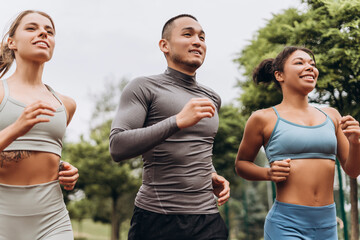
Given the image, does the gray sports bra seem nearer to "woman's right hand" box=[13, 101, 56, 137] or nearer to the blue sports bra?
"woman's right hand" box=[13, 101, 56, 137]

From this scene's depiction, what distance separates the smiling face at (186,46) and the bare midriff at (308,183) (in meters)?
1.12

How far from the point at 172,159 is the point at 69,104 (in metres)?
0.99

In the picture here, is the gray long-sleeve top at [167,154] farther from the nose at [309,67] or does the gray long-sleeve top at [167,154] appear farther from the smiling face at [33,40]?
the nose at [309,67]

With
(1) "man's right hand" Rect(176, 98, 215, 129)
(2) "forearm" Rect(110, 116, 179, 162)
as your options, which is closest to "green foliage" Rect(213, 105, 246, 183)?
(2) "forearm" Rect(110, 116, 179, 162)

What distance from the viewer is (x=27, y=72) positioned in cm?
307

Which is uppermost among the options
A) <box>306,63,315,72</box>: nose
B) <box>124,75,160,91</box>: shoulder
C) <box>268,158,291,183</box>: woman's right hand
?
<box>306,63,315,72</box>: nose

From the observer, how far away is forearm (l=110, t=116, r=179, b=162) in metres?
2.53

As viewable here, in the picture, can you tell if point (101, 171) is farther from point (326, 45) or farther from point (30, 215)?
A: point (30, 215)

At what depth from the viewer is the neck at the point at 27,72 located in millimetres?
3064

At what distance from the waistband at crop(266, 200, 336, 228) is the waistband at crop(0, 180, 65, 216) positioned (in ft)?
5.60

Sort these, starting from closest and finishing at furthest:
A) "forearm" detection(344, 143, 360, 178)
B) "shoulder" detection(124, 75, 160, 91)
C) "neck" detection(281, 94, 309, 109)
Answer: "shoulder" detection(124, 75, 160, 91)
"forearm" detection(344, 143, 360, 178)
"neck" detection(281, 94, 309, 109)

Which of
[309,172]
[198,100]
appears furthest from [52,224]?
[309,172]

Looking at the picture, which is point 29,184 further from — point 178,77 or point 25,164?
point 178,77

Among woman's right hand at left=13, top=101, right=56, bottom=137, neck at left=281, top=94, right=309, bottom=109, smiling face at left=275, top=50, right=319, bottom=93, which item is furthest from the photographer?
neck at left=281, top=94, right=309, bottom=109
